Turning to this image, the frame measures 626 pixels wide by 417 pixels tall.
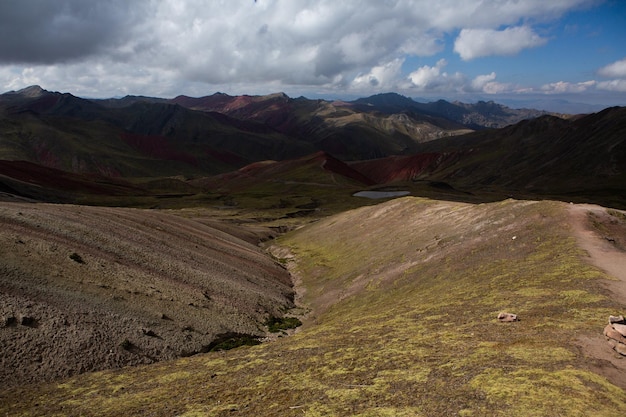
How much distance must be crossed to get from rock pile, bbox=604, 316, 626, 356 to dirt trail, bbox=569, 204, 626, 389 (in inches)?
10.4

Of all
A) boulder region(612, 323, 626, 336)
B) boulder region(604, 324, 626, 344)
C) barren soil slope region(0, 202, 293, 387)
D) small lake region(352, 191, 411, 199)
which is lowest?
small lake region(352, 191, 411, 199)

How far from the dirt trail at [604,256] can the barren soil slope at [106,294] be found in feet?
88.5

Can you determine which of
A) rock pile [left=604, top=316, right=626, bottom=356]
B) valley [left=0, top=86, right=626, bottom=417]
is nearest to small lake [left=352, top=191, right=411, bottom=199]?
valley [left=0, top=86, right=626, bottom=417]

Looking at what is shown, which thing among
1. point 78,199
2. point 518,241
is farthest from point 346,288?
point 78,199

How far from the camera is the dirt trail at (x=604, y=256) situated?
1739 centimetres

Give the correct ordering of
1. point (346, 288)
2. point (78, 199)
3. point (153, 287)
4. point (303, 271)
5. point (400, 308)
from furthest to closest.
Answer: point (78, 199)
point (303, 271)
point (346, 288)
point (153, 287)
point (400, 308)

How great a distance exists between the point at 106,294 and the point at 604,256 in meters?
41.0

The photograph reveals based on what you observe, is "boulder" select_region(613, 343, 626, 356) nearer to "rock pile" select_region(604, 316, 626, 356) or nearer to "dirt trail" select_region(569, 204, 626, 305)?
"rock pile" select_region(604, 316, 626, 356)

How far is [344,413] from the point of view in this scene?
16.3 m

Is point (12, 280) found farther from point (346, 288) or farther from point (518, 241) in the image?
point (518, 241)

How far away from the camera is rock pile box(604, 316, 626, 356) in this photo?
1819cm

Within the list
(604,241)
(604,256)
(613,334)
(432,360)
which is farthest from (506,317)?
(604,241)

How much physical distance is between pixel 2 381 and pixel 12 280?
952 centimetres

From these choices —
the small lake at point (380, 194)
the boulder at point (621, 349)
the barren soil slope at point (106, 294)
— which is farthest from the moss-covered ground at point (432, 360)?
the small lake at point (380, 194)
